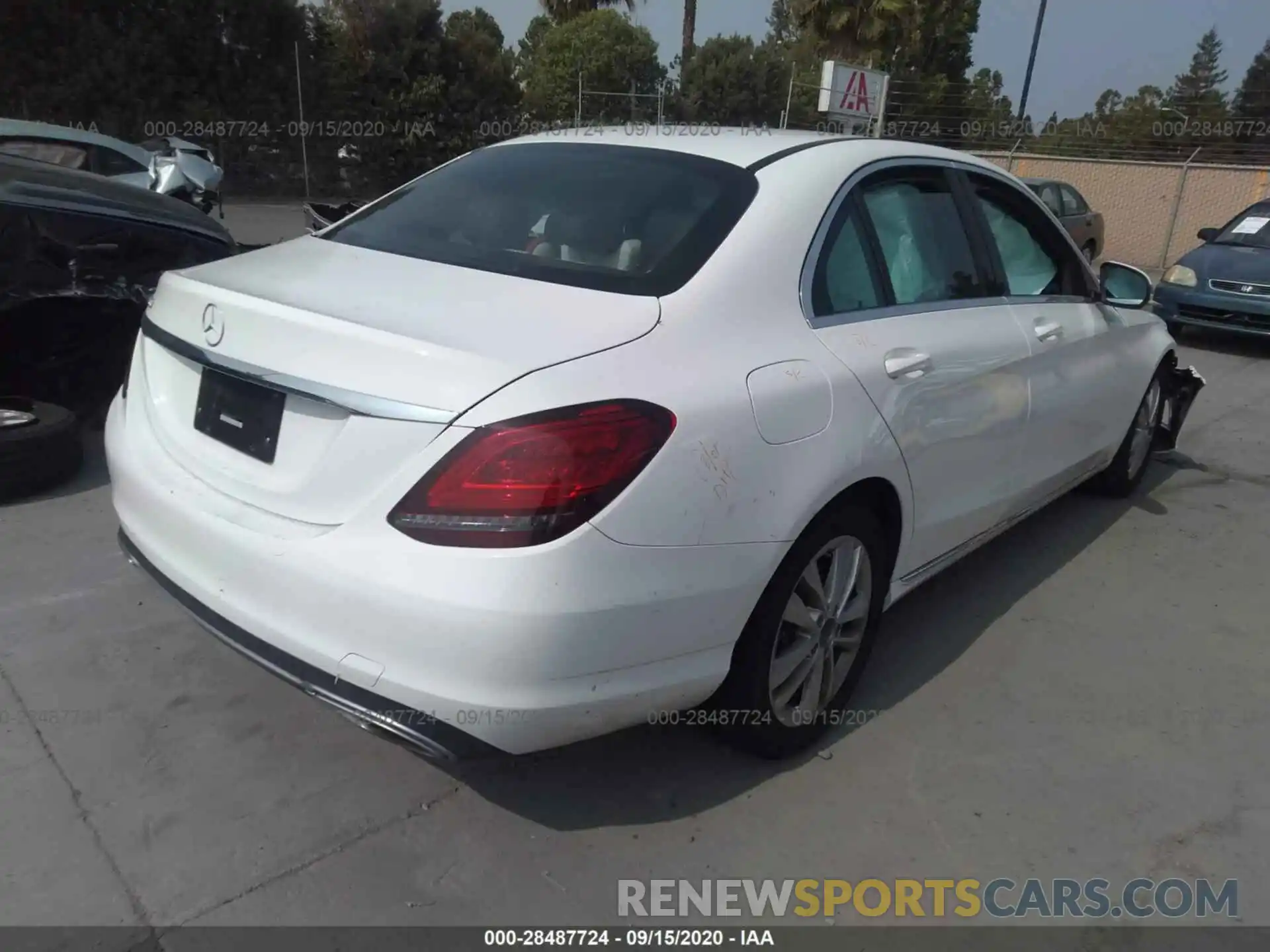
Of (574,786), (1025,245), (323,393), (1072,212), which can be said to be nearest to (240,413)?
(323,393)

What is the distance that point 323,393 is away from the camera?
2.07 metres

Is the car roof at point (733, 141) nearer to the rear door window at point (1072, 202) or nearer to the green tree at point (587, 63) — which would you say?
the rear door window at point (1072, 202)

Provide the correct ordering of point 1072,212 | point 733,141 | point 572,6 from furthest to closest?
point 572,6
point 1072,212
point 733,141

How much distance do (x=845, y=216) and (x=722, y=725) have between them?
4.73ft

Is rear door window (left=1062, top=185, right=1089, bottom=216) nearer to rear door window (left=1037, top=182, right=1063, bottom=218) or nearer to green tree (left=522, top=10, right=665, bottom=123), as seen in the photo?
rear door window (left=1037, top=182, right=1063, bottom=218)

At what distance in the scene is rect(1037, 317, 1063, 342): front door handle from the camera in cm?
357

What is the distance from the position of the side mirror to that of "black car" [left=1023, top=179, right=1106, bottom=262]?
9.89 meters

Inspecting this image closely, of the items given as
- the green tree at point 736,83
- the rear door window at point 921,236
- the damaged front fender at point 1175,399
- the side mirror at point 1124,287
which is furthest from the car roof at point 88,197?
the green tree at point 736,83

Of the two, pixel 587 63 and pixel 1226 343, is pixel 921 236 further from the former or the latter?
pixel 587 63

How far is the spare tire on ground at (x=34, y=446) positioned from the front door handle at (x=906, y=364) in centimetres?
352

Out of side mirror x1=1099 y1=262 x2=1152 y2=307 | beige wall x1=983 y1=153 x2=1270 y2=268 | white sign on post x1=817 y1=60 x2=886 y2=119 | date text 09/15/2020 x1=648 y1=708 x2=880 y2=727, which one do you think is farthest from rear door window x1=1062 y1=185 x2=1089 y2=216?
date text 09/15/2020 x1=648 y1=708 x2=880 y2=727

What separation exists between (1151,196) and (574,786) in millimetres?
19566
